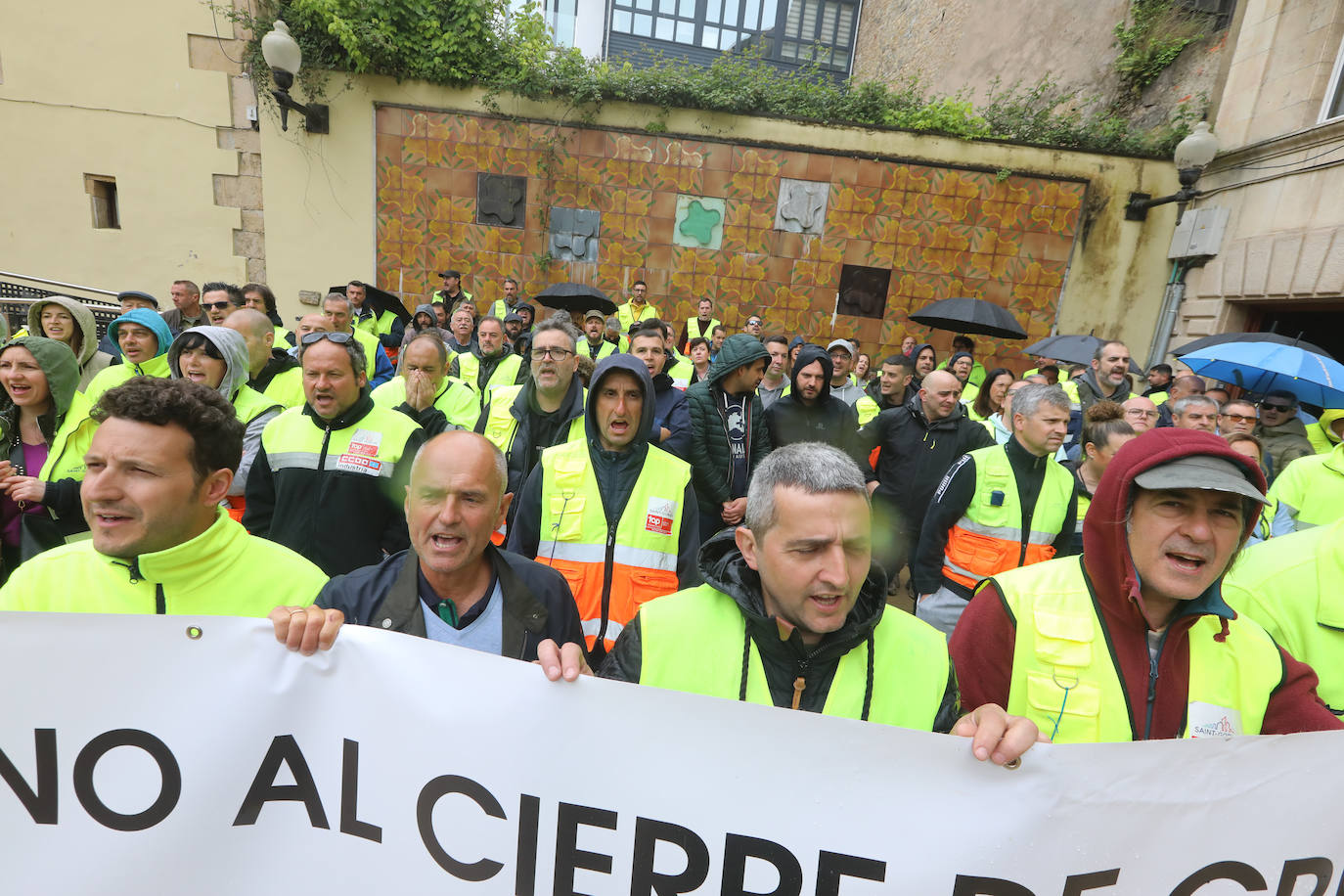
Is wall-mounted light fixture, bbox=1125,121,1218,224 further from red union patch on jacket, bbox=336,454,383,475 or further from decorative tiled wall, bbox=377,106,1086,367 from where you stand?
red union patch on jacket, bbox=336,454,383,475

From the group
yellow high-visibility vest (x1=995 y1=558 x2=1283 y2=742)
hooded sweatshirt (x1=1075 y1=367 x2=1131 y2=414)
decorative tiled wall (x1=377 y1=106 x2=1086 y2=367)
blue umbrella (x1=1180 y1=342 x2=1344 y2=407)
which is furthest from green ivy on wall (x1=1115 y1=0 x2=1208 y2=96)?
yellow high-visibility vest (x1=995 y1=558 x2=1283 y2=742)

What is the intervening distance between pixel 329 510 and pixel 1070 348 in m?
8.25

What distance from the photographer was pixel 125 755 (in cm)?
144

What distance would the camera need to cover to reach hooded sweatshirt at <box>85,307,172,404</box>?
12.4ft

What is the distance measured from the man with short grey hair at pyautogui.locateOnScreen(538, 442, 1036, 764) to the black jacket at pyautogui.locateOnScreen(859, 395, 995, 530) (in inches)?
120

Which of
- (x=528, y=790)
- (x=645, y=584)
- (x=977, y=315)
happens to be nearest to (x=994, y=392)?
(x=977, y=315)

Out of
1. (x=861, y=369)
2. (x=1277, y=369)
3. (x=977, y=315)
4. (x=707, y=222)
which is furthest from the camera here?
(x=707, y=222)

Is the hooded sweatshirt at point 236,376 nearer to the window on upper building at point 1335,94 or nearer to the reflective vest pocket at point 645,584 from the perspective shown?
the reflective vest pocket at point 645,584

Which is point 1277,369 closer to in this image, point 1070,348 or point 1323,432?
point 1323,432

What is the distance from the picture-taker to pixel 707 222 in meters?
10.4

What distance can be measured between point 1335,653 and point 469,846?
A: 94.4 inches

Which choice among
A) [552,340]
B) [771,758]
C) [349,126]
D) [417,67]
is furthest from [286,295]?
[771,758]

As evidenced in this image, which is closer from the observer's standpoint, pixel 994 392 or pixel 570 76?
pixel 994 392

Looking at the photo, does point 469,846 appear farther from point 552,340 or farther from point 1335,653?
point 552,340
